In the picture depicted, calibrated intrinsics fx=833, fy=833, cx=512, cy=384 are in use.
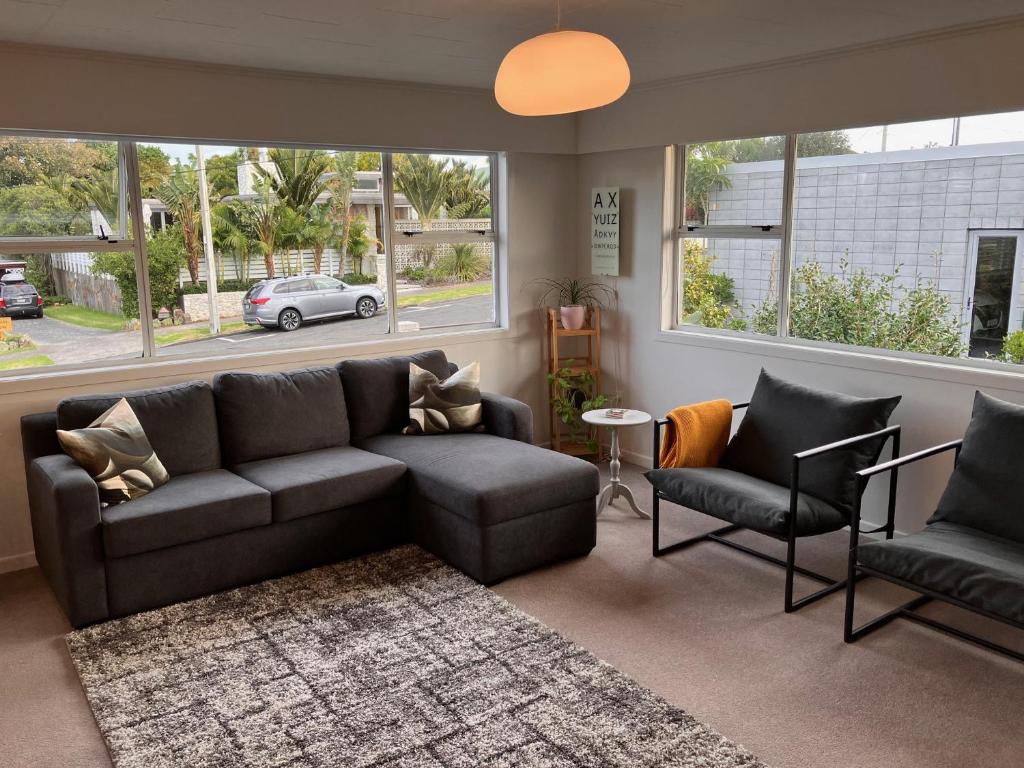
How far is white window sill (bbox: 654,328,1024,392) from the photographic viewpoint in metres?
3.71

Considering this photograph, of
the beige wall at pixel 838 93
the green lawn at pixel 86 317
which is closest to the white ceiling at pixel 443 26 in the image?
the beige wall at pixel 838 93

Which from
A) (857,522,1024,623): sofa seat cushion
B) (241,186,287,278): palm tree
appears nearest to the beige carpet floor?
(857,522,1024,623): sofa seat cushion

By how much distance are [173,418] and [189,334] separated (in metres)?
0.72

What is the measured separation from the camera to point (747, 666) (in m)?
2.98

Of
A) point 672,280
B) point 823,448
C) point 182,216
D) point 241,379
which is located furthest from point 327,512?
point 672,280

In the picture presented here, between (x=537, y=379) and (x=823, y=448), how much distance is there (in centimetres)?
255

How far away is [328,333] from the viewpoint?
492 cm

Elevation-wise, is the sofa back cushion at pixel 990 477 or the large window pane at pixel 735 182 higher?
the large window pane at pixel 735 182

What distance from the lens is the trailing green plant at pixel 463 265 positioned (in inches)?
209

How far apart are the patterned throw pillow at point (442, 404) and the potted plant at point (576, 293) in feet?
3.71

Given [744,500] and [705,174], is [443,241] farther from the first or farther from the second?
[744,500]

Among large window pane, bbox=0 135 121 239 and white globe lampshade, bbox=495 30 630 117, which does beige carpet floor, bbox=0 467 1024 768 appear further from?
white globe lampshade, bbox=495 30 630 117

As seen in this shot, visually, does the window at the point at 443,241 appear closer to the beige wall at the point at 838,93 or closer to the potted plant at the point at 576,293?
the potted plant at the point at 576,293

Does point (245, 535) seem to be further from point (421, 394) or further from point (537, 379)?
point (537, 379)
